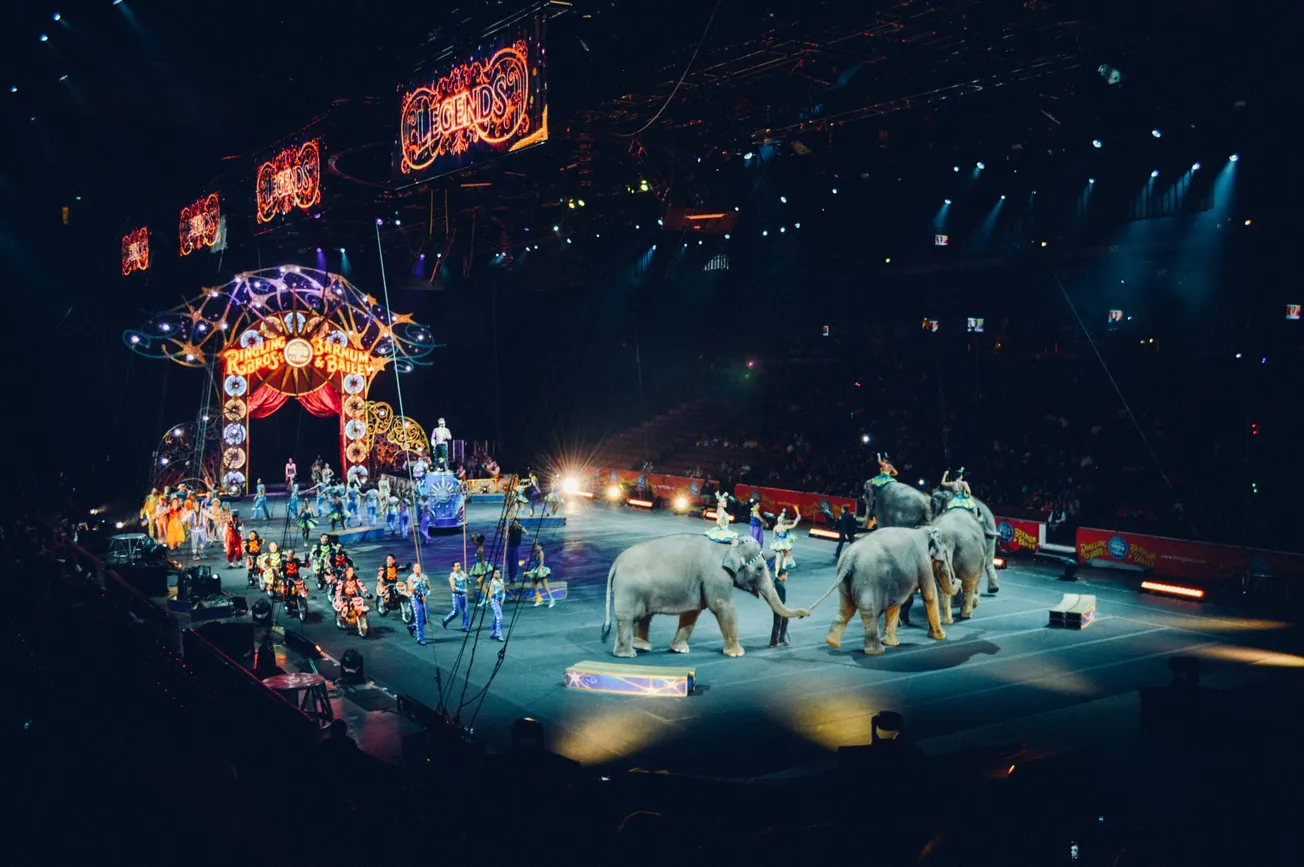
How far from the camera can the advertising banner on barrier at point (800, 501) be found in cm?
2542

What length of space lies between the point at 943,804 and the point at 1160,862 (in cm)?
142

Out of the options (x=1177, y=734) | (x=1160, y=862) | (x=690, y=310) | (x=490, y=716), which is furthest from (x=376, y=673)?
(x=690, y=310)

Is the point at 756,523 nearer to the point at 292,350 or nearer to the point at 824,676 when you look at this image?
the point at 824,676

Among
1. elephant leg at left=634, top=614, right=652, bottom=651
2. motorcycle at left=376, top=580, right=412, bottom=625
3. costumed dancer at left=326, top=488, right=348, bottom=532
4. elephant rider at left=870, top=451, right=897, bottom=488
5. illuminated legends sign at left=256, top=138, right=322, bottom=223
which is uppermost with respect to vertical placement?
illuminated legends sign at left=256, top=138, right=322, bottom=223

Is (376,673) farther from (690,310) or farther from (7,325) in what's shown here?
(690,310)

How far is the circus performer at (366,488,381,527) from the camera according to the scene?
25.7m

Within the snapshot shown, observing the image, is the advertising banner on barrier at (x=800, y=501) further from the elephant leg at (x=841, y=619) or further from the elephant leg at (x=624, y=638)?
the elephant leg at (x=624, y=638)

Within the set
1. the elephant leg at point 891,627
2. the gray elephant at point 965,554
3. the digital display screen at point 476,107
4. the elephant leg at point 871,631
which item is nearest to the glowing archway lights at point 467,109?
the digital display screen at point 476,107

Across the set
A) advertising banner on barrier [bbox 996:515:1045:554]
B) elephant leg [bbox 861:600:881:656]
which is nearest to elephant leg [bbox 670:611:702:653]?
elephant leg [bbox 861:600:881:656]

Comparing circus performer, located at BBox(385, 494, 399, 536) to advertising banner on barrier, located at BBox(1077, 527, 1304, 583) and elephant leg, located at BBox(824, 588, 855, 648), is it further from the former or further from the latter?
advertising banner on barrier, located at BBox(1077, 527, 1304, 583)

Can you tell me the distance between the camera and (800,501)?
26.6m

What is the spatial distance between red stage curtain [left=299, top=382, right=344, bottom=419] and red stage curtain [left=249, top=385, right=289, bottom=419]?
0.66 meters

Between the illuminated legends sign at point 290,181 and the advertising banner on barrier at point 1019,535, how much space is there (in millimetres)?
14689

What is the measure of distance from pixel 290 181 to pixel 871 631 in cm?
1157
